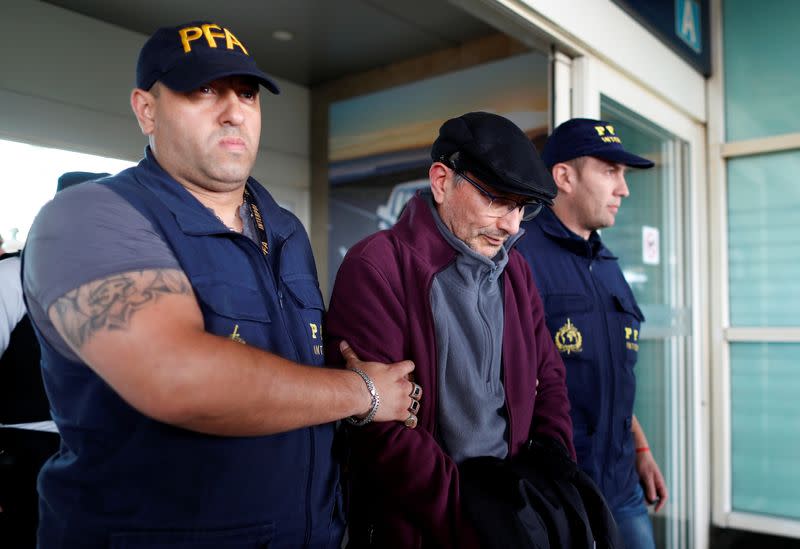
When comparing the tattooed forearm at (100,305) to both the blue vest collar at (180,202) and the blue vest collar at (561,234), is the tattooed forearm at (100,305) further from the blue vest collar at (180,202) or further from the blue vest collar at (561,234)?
the blue vest collar at (561,234)

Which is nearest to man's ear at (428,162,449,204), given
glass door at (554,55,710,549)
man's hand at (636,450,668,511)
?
man's hand at (636,450,668,511)

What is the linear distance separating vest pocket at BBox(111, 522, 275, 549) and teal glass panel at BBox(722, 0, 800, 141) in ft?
11.0

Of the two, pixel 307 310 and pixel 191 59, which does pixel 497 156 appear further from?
pixel 191 59

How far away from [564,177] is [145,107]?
4.12 feet

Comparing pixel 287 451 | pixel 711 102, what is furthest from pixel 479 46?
pixel 287 451

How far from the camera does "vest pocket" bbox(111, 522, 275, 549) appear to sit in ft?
3.47

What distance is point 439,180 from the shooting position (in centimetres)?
152

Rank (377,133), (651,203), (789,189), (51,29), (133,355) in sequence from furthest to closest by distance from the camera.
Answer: (377,133)
(51,29)
(789,189)
(651,203)
(133,355)

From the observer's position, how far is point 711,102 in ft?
11.9

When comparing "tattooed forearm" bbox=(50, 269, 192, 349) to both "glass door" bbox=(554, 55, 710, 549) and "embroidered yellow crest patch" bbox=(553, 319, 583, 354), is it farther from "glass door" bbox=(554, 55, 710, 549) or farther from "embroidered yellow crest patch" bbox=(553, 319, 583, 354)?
"glass door" bbox=(554, 55, 710, 549)

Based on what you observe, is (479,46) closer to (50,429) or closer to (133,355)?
(50,429)

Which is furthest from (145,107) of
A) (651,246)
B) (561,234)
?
(651,246)

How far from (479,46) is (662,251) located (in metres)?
2.16

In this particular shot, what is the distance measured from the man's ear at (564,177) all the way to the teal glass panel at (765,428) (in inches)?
81.2
